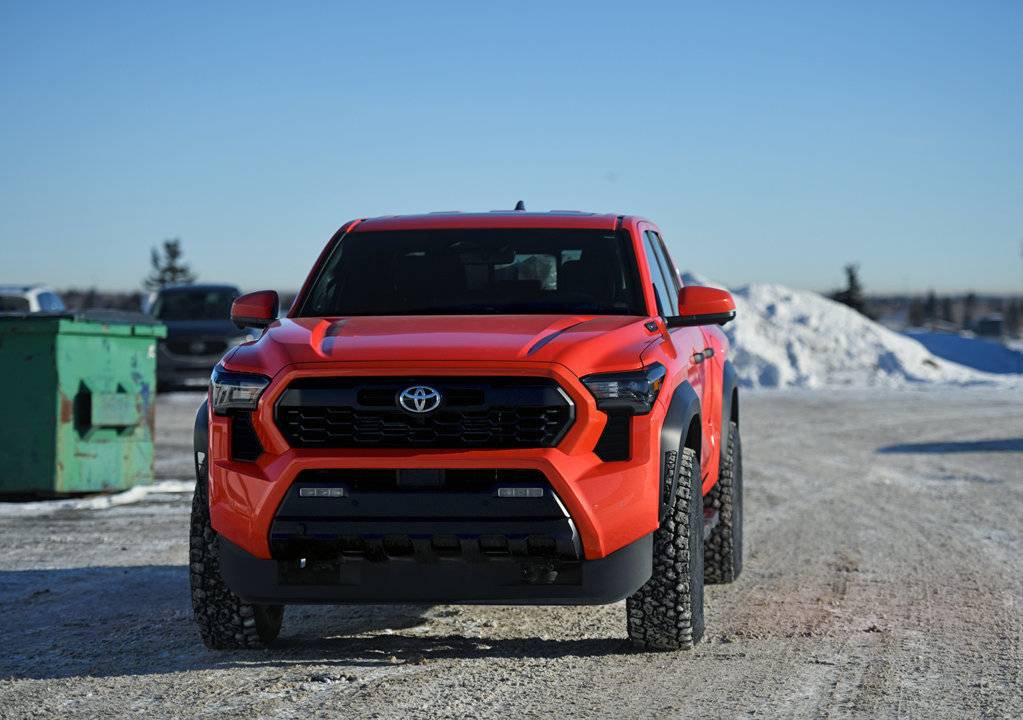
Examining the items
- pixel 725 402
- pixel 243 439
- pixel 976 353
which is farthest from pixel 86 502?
pixel 976 353

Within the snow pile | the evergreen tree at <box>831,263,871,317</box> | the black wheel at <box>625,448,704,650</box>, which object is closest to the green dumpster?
the black wheel at <box>625,448,704,650</box>

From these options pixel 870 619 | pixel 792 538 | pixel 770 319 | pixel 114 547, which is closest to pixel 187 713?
pixel 870 619

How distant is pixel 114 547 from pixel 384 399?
450 centimetres

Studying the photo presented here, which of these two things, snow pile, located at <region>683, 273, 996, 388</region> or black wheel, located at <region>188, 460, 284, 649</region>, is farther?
snow pile, located at <region>683, 273, 996, 388</region>

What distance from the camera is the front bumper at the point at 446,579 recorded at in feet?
17.6

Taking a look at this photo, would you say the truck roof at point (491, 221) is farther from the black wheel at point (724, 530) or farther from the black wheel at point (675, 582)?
the black wheel at point (724, 530)

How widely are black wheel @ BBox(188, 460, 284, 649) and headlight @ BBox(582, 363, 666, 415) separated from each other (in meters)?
1.58

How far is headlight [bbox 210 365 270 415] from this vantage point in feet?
18.1

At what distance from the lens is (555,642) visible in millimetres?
6277

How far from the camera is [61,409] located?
37.6ft

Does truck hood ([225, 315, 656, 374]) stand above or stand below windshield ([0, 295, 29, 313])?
above

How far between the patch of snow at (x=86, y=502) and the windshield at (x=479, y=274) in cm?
514

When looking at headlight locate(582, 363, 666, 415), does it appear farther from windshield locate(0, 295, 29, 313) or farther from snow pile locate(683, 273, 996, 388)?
snow pile locate(683, 273, 996, 388)

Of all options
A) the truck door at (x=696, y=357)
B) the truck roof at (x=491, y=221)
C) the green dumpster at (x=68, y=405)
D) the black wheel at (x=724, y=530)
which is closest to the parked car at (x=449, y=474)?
the truck door at (x=696, y=357)
